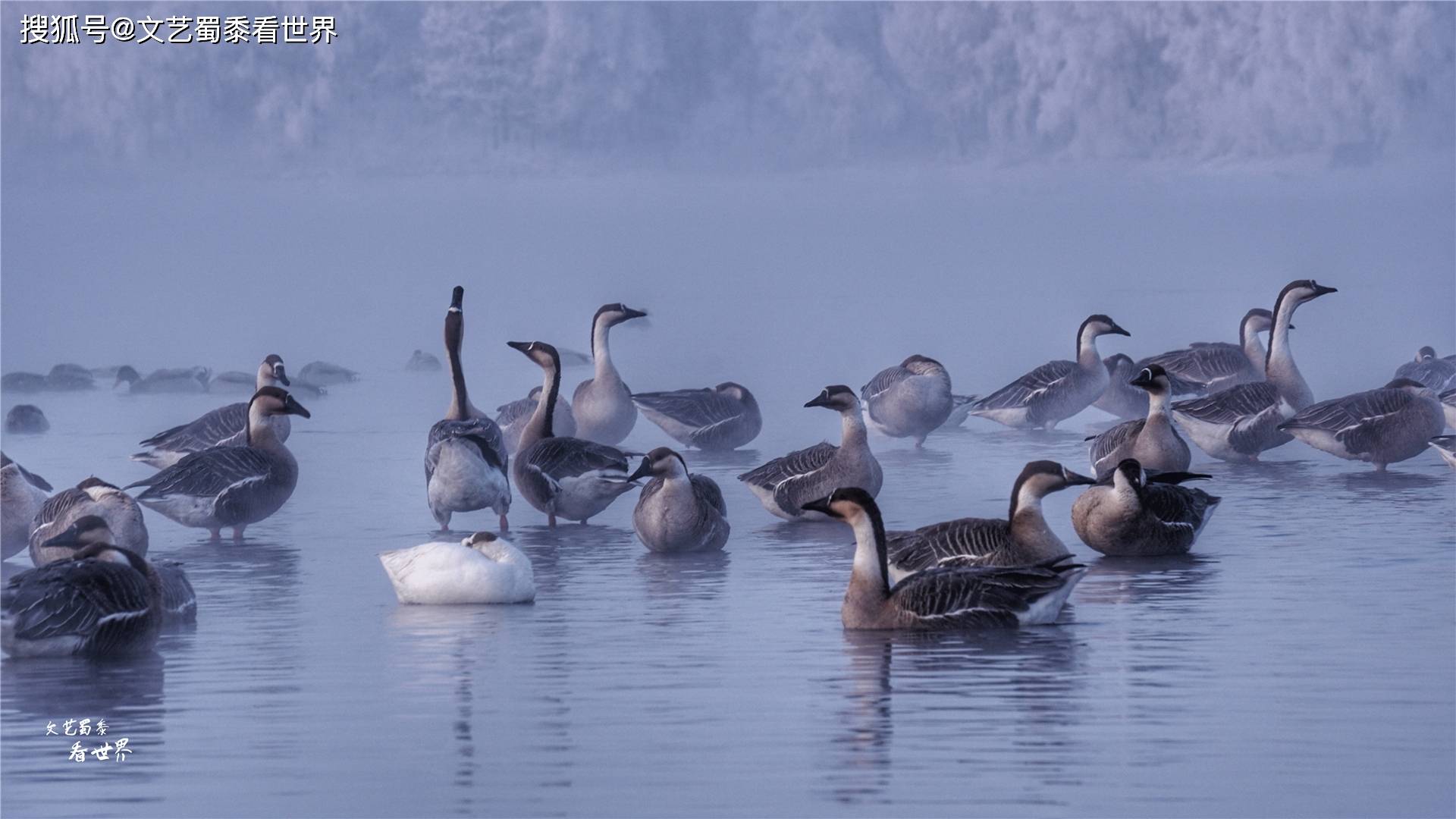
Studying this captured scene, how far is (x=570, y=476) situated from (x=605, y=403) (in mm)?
5251

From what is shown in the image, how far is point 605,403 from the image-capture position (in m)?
21.8

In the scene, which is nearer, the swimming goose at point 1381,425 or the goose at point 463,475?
the goose at point 463,475

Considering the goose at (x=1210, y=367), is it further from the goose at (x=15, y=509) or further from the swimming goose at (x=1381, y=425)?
the goose at (x=15, y=509)

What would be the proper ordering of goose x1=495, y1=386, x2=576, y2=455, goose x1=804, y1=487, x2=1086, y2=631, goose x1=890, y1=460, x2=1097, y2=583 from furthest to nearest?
goose x1=495, y1=386, x2=576, y2=455 → goose x1=890, y1=460, x2=1097, y2=583 → goose x1=804, y1=487, x2=1086, y2=631

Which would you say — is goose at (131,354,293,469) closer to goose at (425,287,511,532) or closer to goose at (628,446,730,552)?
goose at (425,287,511,532)

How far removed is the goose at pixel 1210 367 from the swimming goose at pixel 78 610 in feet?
45.7

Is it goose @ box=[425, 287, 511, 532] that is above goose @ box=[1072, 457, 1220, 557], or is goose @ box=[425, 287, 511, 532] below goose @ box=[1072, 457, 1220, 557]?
above

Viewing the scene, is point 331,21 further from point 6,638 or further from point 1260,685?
point 1260,685

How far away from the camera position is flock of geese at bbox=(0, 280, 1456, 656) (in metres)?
11.8

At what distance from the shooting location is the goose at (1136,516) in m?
14.3

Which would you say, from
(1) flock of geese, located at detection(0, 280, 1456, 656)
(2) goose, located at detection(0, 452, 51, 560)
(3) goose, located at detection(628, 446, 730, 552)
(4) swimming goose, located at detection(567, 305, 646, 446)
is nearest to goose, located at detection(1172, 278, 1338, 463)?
(1) flock of geese, located at detection(0, 280, 1456, 656)

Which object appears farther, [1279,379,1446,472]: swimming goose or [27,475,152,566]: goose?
[1279,379,1446,472]: swimming goose

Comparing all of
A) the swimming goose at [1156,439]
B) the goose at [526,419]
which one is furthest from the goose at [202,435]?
the swimming goose at [1156,439]

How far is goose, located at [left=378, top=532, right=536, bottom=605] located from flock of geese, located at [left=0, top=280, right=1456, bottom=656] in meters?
0.01
